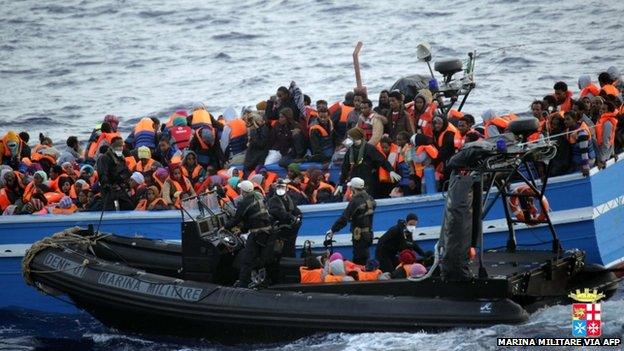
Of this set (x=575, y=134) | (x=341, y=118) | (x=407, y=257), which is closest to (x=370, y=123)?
(x=341, y=118)

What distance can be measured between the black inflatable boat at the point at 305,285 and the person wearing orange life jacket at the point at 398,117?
2345mm

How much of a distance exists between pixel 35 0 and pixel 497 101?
26.0m

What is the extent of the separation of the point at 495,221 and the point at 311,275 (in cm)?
259

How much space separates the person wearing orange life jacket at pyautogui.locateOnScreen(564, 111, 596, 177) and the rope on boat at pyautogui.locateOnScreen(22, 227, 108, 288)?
5.95 metres

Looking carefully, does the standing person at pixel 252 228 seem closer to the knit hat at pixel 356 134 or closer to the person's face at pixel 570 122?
the knit hat at pixel 356 134

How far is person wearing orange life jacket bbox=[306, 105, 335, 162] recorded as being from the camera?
19594 millimetres

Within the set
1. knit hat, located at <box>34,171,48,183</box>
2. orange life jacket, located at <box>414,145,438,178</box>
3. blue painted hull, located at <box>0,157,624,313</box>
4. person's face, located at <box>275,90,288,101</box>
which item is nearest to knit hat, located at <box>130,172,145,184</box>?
blue painted hull, located at <box>0,157,624,313</box>

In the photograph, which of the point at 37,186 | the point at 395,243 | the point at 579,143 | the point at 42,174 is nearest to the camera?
the point at 395,243

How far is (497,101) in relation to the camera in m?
29.3

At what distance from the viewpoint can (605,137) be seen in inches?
679

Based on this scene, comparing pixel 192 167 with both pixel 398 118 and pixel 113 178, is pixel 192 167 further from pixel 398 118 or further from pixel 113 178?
pixel 398 118

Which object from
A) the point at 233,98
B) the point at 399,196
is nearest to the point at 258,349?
the point at 399,196

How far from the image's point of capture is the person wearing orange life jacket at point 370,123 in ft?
61.9

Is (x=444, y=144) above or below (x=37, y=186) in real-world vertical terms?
above
